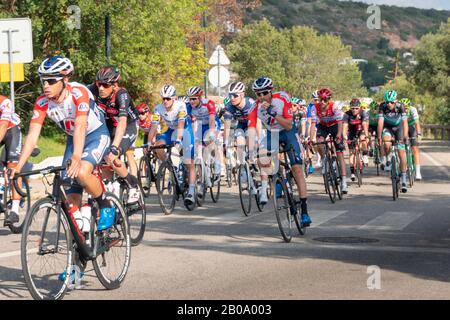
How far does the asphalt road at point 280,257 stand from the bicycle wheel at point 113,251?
0.14 metres

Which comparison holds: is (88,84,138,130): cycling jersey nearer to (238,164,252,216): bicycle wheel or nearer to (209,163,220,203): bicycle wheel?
(238,164,252,216): bicycle wheel

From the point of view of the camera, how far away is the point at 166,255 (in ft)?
34.4

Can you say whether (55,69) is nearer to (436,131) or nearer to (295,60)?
(436,131)

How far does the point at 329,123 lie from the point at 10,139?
25.1ft

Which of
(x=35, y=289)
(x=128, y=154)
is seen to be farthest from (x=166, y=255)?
(x=128, y=154)

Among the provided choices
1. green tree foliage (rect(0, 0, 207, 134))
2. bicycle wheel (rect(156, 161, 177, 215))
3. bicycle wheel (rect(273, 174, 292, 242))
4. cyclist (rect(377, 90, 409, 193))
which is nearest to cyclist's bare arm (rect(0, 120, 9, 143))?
bicycle wheel (rect(156, 161, 177, 215))

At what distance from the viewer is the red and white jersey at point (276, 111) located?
39.6 ft

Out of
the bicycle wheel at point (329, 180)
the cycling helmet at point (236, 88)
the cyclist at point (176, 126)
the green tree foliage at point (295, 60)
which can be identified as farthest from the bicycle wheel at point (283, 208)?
the green tree foliage at point (295, 60)

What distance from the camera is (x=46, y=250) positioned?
25.2 ft

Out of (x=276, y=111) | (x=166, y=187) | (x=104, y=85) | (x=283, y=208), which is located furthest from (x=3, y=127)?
(x=166, y=187)

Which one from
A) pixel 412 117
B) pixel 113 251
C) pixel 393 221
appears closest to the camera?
pixel 113 251

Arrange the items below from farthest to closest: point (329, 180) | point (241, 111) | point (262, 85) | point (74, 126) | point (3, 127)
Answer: point (329, 180), point (241, 111), point (262, 85), point (3, 127), point (74, 126)

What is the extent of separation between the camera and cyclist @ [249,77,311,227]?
12.0 metres

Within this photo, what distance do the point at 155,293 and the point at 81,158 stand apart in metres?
1.36
